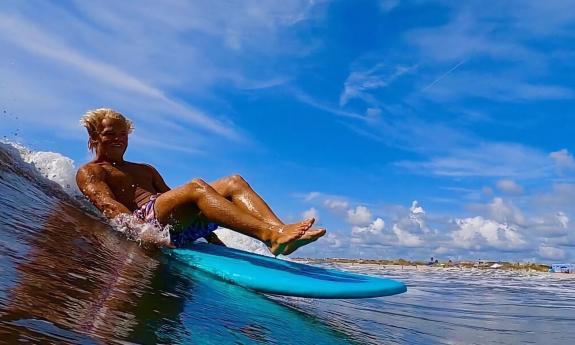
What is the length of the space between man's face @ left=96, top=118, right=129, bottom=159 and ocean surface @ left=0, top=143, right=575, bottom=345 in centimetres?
56

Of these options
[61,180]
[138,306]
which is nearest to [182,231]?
[138,306]

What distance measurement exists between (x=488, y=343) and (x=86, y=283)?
2.71 metres

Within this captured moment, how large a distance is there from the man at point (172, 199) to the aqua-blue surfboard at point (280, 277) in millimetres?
228

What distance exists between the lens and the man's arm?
4.50 m

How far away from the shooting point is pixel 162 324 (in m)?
2.15

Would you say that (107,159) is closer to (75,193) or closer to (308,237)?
(75,193)

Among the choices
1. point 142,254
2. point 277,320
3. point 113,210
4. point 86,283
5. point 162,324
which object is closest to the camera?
point 162,324

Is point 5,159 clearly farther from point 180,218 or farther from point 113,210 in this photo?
point 180,218

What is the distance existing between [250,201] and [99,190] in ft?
4.79

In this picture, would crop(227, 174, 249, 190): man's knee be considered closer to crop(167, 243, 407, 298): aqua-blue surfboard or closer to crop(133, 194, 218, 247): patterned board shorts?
crop(133, 194, 218, 247): patterned board shorts

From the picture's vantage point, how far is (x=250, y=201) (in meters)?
3.95

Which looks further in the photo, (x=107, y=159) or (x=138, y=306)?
(x=107, y=159)

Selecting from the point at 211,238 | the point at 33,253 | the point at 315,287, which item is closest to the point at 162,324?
the point at 33,253

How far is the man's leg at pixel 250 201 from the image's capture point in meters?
3.51
